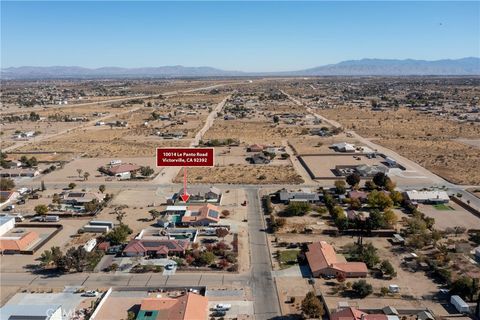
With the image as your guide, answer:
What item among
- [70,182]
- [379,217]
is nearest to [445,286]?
[379,217]

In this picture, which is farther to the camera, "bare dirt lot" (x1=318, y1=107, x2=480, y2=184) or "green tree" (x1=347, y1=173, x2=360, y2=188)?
"bare dirt lot" (x1=318, y1=107, x2=480, y2=184)

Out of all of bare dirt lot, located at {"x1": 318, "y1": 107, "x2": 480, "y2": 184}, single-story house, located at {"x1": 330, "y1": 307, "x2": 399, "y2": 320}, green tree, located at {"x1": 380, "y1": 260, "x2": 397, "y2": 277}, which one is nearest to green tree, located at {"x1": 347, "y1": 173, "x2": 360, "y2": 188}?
bare dirt lot, located at {"x1": 318, "y1": 107, "x2": 480, "y2": 184}

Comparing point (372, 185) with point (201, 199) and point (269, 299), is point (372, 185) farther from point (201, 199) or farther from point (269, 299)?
point (269, 299)

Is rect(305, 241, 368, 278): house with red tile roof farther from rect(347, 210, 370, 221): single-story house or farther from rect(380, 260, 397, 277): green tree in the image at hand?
rect(347, 210, 370, 221): single-story house

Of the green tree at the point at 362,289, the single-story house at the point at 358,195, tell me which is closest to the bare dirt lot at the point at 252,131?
the single-story house at the point at 358,195

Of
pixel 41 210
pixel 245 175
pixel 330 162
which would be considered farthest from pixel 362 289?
pixel 330 162
